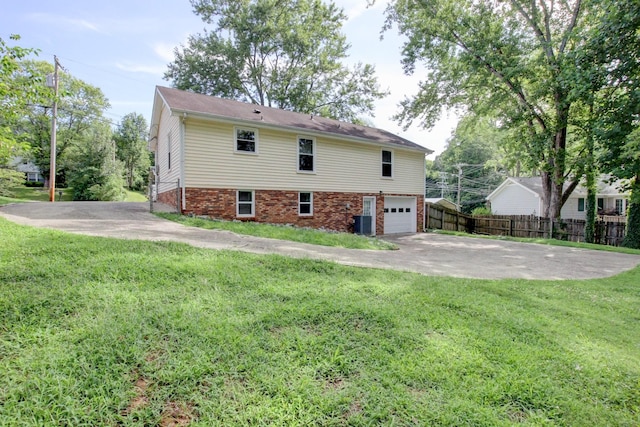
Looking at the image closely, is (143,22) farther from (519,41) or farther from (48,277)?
(519,41)

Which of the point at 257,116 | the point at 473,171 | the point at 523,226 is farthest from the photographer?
the point at 473,171

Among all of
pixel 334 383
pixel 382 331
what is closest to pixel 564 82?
pixel 382 331

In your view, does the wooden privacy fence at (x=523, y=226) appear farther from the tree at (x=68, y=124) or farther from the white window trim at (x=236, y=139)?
the tree at (x=68, y=124)

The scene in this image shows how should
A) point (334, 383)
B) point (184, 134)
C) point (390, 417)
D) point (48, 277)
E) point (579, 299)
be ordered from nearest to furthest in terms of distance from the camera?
point (390, 417) → point (334, 383) → point (48, 277) → point (579, 299) → point (184, 134)

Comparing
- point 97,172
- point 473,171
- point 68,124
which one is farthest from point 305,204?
point 473,171

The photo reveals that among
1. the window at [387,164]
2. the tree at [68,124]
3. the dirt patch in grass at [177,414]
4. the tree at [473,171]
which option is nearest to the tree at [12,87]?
the dirt patch in grass at [177,414]

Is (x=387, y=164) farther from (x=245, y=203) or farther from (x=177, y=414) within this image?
(x=177, y=414)

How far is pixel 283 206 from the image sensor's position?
42.0 feet

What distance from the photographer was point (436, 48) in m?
16.6

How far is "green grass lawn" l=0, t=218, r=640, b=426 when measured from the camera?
212 cm

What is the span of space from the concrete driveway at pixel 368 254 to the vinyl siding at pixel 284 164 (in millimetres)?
2602

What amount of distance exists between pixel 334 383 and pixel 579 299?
17.1 feet

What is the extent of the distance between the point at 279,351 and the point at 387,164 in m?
14.5

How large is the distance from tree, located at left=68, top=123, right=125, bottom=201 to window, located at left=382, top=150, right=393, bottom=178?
76.1 ft
